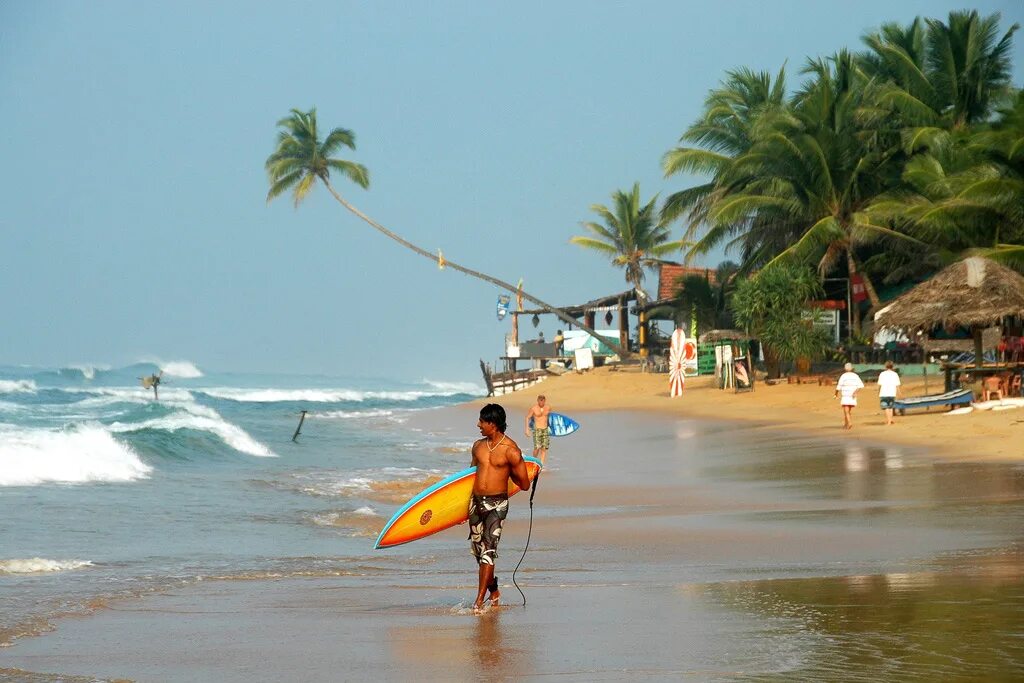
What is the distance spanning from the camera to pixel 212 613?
24.4 feet

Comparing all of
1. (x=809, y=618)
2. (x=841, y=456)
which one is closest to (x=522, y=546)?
(x=809, y=618)

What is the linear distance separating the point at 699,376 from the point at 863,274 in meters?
8.58

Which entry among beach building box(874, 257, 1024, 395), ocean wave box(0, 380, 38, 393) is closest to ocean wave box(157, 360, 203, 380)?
ocean wave box(0, 380, 38, 393)

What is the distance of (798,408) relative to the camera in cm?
2908

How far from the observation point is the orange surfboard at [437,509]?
8047mm

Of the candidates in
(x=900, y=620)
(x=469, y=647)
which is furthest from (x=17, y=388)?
(x=900, y=620)

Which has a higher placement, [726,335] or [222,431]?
[726,335]

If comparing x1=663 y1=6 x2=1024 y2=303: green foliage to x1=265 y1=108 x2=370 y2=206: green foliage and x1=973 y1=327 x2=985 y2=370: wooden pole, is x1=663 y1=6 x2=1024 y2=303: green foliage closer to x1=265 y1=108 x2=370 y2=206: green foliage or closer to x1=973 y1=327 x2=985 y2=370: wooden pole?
x1=973 y1=327 x2=985 y2=370: wooden pole

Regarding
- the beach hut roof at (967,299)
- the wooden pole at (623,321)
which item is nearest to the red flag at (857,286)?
the beach hut roof at (967,299)

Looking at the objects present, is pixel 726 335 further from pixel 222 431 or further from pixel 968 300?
pixel 222 431

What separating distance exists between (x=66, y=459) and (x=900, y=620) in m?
15.6

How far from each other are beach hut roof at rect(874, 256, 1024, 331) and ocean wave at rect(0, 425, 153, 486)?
49.4 feet

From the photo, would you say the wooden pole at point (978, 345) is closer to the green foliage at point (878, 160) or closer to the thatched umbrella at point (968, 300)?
the thatched umbrella at point (968, 300)

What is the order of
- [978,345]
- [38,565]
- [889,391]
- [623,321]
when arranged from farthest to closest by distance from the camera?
[623,321], [978,345], [889,391], [38,565]
